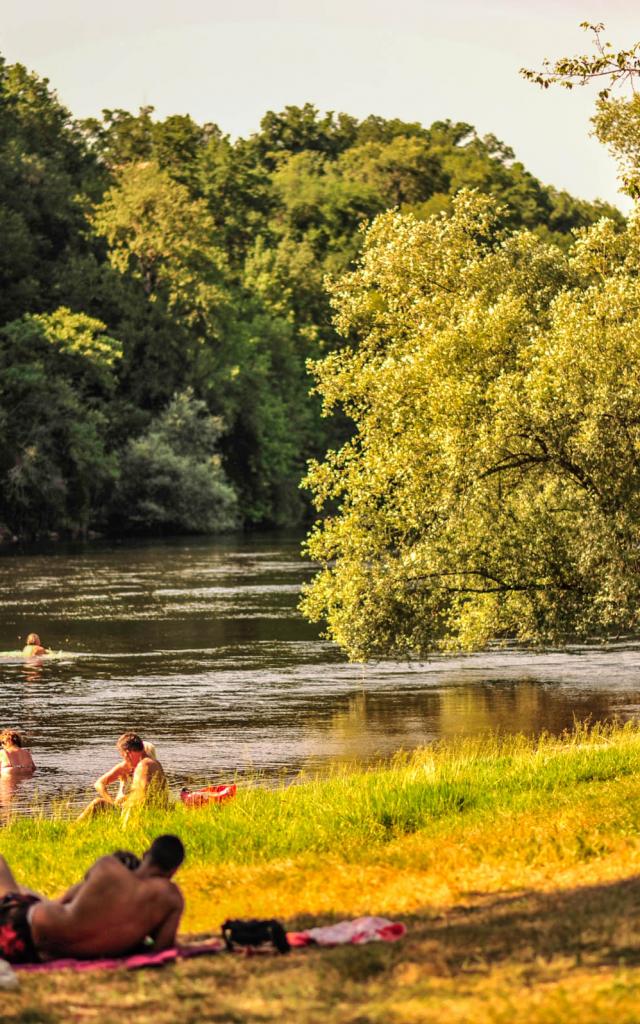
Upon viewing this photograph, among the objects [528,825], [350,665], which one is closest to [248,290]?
[350,665]

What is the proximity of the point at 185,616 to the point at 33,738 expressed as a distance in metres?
21.2

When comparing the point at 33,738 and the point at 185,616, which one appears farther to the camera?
the point at 185,616

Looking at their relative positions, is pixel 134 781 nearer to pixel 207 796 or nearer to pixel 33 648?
pixel 207 796

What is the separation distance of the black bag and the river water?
13.9 meters

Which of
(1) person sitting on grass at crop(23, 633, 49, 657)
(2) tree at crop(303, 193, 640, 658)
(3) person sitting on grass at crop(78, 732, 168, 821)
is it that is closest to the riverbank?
(3) person sitting on grass at crop(78, 732, 168, 821)

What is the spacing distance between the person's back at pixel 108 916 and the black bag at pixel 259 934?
524 mm

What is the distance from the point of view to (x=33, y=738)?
1167 inches

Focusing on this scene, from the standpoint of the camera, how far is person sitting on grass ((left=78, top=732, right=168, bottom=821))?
1958 cm

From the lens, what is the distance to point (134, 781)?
66.9 feet

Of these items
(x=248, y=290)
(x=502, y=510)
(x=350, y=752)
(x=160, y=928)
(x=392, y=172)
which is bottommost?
(x=350, y=752)

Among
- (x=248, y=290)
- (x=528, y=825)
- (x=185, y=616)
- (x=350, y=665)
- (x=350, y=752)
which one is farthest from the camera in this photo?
(x=248, y=290)

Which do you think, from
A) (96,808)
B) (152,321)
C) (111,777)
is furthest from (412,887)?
(152,321)

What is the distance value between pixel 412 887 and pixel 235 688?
2460 cm

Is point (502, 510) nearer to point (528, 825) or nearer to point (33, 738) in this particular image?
point (33, 738)
